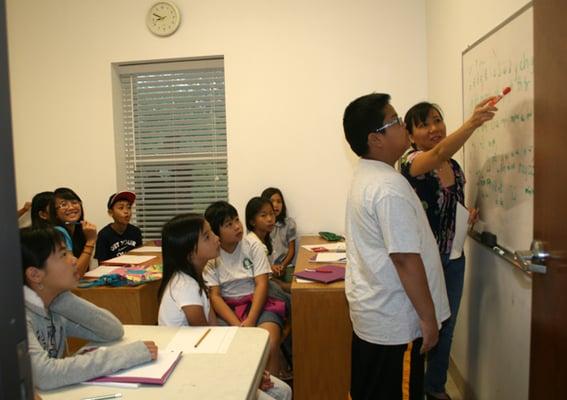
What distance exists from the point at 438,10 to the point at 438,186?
64.6 inches

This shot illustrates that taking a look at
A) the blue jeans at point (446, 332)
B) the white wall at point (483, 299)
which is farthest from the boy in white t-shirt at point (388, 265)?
the blue jeans at point (446, 332)

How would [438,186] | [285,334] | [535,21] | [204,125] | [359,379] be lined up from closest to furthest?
[535,21] < [359,379] < [438,186] < [285,334] < [204,125]

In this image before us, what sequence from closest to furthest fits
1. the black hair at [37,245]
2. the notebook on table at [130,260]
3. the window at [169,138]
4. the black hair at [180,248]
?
the black hair at [37,245]
the black hair at [180,248]
the notebook on table at [130,260]
the window at [169,138]

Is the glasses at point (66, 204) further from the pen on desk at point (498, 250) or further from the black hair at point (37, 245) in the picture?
the pen on desk at point (498, 250)

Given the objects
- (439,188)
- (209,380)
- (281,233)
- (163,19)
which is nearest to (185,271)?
(209,380)

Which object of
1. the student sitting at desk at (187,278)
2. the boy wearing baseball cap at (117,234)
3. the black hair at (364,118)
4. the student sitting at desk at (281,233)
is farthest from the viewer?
the student sitting at desk at (281,233)

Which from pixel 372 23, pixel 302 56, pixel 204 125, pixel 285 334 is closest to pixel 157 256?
pixel 285 334

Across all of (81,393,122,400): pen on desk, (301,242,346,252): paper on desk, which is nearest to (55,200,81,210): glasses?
(301,242,346,252): paper on desk

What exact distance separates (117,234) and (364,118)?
2.51m

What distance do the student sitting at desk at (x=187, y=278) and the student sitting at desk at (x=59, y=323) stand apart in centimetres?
29

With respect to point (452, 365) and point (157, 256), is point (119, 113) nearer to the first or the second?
point (157, 256)

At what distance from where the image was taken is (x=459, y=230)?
202 centimetres

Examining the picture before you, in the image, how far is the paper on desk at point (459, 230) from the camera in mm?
2006

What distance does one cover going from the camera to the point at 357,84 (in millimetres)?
3615
